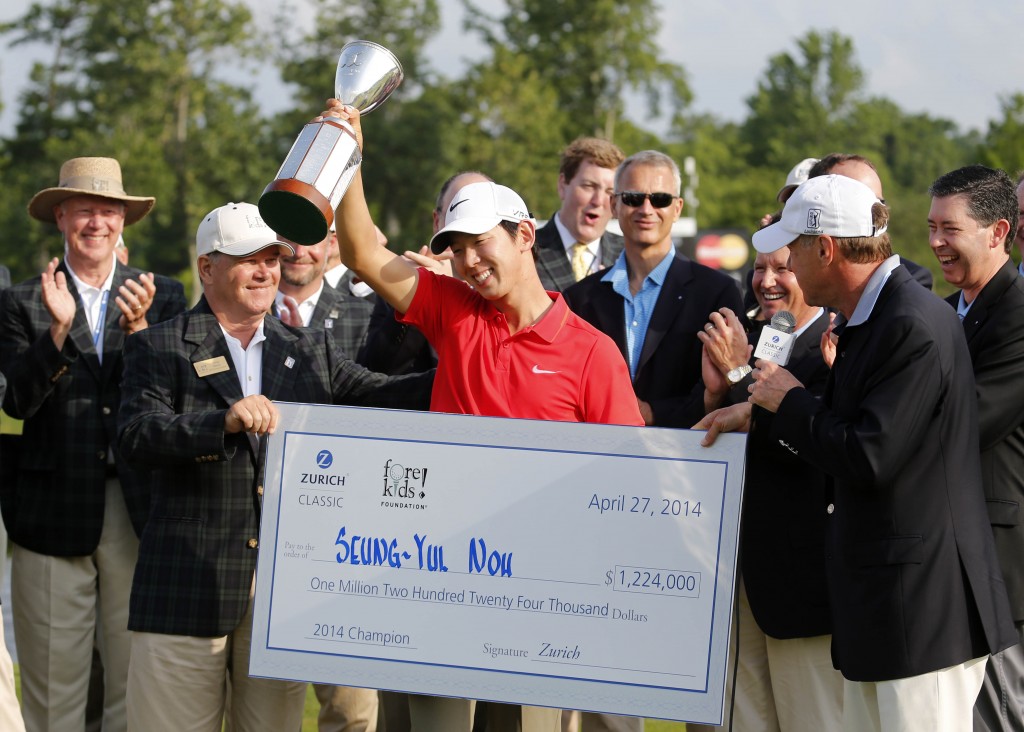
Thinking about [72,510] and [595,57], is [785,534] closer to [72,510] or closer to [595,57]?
[72,510]

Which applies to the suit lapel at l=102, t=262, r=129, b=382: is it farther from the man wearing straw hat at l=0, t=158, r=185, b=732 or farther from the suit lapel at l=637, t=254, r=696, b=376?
the suit lapel at l=637, t=254, r=696, b=376

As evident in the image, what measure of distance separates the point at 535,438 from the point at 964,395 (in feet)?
4.79

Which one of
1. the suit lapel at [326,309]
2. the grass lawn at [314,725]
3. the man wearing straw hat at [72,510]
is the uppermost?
the suit lapel at [326,309]

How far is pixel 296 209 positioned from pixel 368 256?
2.22 feet

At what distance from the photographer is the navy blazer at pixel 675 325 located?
6.22 m

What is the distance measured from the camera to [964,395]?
4219 mm

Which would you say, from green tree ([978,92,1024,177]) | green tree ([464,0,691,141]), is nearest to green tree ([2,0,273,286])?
green tree ([464,0,691,141])

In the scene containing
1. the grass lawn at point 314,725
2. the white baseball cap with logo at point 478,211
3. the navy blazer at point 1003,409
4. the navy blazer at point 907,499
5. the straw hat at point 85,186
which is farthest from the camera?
the grass lawn at point 314,725

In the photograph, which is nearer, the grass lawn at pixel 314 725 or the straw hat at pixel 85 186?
the straw hat at pixel 85 186

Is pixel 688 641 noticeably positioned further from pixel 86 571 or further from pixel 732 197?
pixel 732 197

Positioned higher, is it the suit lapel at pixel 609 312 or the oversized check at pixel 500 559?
the suit lapel at pixel 609 312

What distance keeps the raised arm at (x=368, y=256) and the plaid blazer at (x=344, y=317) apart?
1.72m

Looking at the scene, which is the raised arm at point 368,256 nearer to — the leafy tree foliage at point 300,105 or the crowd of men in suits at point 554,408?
the crowd of men in suits at point 554,408

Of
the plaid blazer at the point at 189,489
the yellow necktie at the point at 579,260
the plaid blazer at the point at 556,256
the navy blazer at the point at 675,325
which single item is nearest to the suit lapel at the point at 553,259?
the plaid blazer at the point at 556,256
